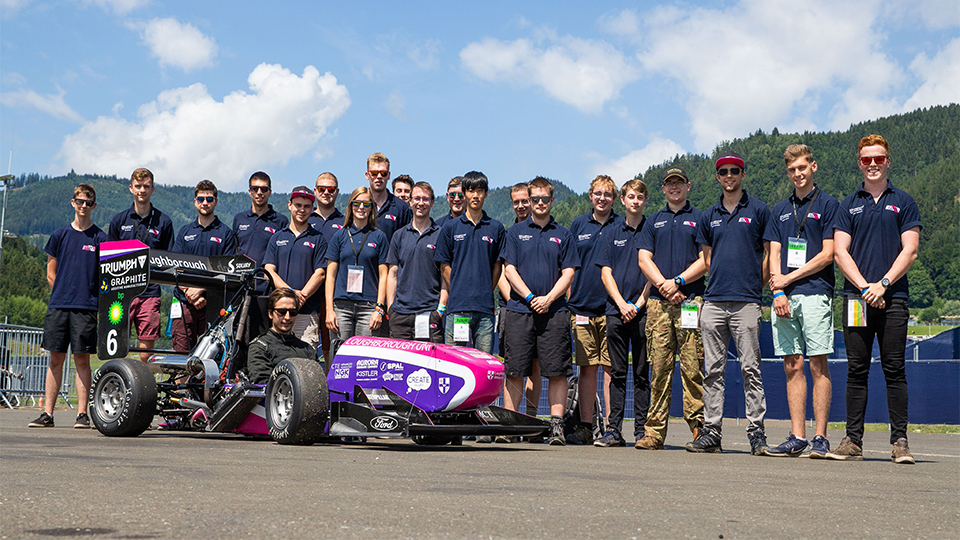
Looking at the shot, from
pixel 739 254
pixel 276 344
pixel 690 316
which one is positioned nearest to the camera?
pixel 739 254

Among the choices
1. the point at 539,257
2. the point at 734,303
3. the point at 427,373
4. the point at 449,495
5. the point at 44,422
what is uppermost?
the point at 539,257

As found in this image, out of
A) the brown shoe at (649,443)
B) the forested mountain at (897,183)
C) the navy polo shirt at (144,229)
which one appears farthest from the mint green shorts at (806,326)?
the forested mountain at (897,183)

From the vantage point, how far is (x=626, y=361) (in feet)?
27.7

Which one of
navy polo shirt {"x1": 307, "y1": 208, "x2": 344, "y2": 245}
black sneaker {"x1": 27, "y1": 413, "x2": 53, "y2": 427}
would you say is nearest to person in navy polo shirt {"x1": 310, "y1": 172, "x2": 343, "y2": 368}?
navy polo shirt {"x1": 307, "y1": 208, "x2": 344, "y2": 245}

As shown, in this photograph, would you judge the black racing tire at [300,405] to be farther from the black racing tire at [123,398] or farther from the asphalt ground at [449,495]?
the black racing tire at [123,398]

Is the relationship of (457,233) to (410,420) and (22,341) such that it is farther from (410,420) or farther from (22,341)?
(22,341)

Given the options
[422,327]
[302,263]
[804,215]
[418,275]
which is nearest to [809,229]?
[804,215]

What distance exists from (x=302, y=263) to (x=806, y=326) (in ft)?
16.1

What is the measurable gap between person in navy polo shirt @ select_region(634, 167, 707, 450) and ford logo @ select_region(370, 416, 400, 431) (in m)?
2.21

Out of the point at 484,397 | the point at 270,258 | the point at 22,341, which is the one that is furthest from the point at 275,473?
the point at 22,341

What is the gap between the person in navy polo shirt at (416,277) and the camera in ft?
29.7

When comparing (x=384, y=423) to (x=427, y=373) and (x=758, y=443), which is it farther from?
(x=758, y=443)

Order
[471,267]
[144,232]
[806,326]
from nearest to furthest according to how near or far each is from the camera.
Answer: [806,326], [471,267], [144,232]

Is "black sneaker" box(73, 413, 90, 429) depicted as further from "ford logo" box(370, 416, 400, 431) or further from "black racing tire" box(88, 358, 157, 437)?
"ford logo" box(370, 416, 400, 431)
